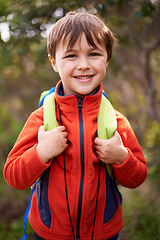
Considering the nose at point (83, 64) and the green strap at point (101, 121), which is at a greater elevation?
the nose at point (83, 64)

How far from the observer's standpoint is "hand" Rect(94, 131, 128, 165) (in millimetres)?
1495

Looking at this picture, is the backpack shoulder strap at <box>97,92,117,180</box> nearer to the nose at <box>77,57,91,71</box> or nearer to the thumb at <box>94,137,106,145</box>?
the thumb at <box>94,137,106,145</box>

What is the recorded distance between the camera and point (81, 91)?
59.7 inches

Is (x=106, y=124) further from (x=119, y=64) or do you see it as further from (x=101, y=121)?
(x=119, y=64)

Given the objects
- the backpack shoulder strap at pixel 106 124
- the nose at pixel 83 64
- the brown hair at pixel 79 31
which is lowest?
the backpack shoulder strap at pixel 106 124

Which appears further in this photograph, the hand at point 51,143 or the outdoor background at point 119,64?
the outdoor background at point 119,64

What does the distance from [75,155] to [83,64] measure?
0.53 m

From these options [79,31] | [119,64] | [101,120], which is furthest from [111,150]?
[119,64]

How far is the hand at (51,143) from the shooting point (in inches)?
57.6

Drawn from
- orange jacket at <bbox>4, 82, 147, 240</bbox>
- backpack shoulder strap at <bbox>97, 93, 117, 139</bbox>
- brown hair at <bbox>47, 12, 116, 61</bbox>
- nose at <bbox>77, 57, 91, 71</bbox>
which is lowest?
orange jacket at <bbox>4, 82, 147, 240</bbox>

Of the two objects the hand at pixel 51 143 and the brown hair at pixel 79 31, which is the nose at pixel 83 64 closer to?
the brown hair at pixel 79 31

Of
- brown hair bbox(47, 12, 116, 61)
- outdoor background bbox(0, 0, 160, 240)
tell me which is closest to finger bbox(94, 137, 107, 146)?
brown hair bbox(47, 12, 116, 61)

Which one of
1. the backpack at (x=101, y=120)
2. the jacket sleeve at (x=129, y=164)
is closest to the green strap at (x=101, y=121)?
the backpack at (x=101, y=120)

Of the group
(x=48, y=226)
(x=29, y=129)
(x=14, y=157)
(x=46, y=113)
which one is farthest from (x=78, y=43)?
(x=48, y=226)
